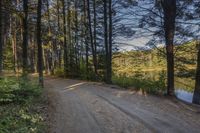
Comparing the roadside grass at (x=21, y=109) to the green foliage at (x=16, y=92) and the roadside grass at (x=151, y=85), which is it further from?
the roadside grass at (x=151, y=85)

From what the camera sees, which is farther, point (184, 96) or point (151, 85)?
point (184, 96)

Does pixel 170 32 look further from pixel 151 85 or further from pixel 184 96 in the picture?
pixel 184 96

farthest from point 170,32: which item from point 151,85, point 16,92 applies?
point 16,92

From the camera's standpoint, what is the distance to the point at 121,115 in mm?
11062

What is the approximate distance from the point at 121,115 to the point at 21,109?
131 inches

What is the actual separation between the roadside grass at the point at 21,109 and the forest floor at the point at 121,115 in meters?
0.44

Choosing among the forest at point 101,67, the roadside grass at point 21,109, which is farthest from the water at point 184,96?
the roadside grass at point 21,109

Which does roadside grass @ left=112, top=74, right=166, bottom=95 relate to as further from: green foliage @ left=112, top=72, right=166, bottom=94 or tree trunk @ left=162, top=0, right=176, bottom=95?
tree trunk @ left=162, top=0, right=176, bottom=95

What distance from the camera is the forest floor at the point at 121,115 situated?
9.30 meters

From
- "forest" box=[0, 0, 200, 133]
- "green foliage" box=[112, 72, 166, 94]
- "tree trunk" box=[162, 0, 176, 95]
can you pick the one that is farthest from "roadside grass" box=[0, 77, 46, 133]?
"green foliage" box=[112, 72, 166, 94]

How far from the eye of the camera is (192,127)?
971 cm

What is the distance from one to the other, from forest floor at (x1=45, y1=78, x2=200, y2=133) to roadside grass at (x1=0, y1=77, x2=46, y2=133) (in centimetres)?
44

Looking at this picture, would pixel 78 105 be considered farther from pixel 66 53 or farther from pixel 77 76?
pixel 66 53

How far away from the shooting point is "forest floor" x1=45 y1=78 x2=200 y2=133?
9.30 metres
